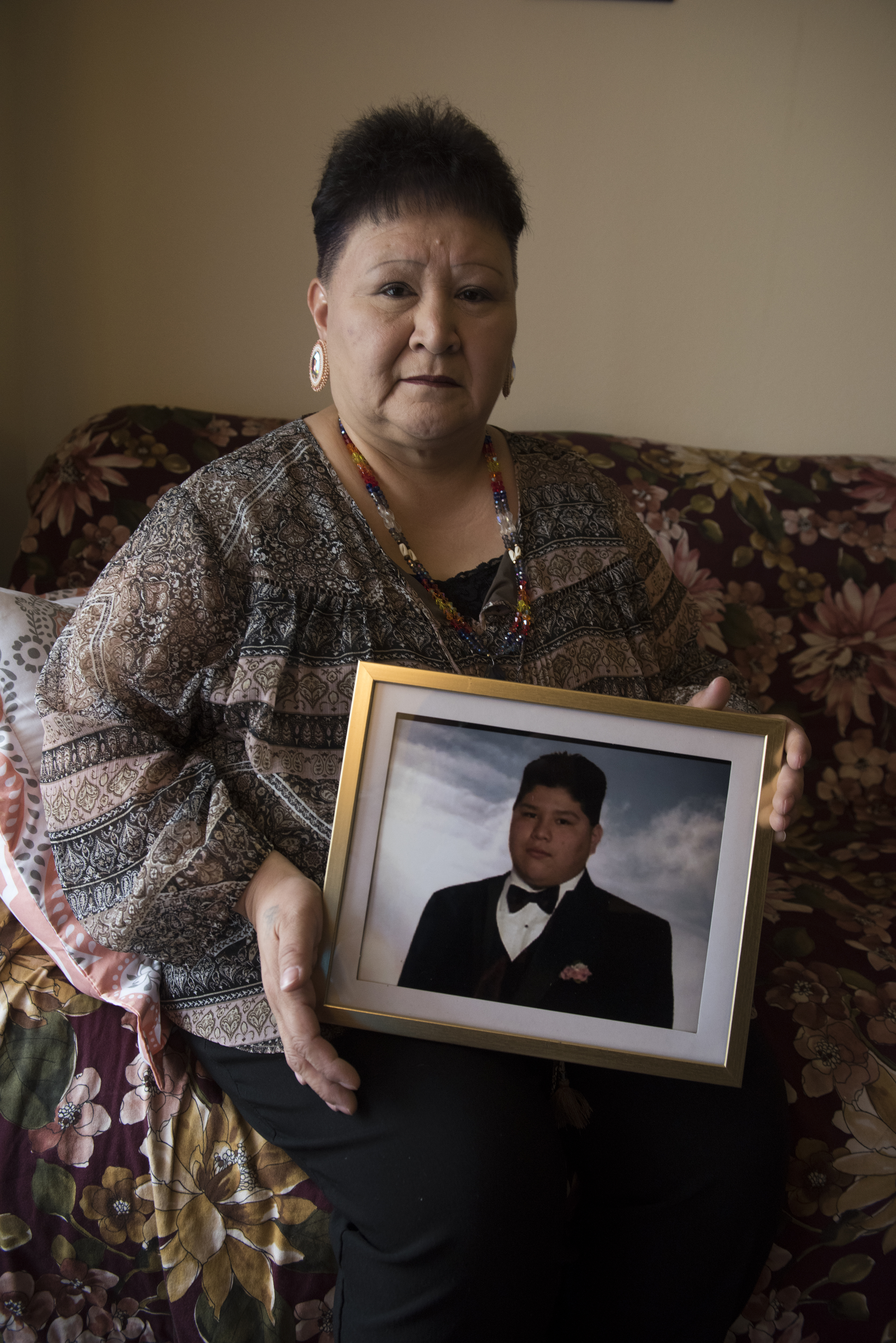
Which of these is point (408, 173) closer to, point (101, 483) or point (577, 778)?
point (577, 778)

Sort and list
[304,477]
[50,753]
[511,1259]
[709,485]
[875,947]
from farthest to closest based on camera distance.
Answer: [709,485], [875,947], [304,477], [50,753], [511,1259]

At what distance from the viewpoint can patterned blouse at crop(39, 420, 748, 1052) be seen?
878 mm

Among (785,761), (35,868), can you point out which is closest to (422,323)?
(785,761)

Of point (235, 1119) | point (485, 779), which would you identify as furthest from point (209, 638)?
point (235, 1119)

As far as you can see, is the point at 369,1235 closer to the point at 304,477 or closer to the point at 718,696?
the point at 718,696

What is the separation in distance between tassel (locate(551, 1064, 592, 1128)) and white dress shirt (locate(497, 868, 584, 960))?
0.77ft

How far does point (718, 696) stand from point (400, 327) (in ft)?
1.73

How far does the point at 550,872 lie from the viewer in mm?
806

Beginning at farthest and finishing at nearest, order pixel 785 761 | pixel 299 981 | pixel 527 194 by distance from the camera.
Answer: pixel 527 194, pixel 785 761, pixel 299 981

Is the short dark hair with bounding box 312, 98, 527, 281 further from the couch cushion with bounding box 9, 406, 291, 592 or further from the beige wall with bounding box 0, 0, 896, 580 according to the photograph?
the beige wall with bounding box 0, 0, 896, 580

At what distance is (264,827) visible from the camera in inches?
36.5

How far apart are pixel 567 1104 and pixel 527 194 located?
1.68 meters

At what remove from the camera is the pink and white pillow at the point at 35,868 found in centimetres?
96

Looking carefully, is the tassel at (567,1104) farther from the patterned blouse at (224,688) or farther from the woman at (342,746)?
the patterned blouse at (224,688)
